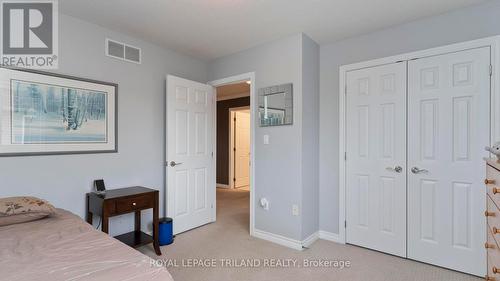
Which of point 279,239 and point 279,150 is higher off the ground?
point 279,150

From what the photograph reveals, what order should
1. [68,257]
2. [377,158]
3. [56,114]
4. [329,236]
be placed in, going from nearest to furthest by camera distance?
[68,257], [56,114], [377,158], [329,236]

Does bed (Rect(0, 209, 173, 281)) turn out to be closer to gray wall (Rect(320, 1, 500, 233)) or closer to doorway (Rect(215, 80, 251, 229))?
gray wall (Rect(320, 1, 500, 233))

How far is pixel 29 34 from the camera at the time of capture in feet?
7.50

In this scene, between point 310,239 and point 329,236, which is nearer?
point 310,239

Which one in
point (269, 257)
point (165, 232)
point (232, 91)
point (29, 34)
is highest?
point (232, 91)

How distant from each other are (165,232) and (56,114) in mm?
1615

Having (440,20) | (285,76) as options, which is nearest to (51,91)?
(285,76)

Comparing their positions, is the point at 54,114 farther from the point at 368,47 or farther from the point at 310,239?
the point at 368,47

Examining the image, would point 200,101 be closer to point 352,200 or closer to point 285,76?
point 285,76

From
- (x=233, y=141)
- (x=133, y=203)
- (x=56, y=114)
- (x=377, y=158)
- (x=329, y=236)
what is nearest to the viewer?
(x=56, y=114)

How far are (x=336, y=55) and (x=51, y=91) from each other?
3004 millimetres

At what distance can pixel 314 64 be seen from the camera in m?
3.10

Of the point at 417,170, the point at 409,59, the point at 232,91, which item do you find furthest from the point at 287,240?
the point at 232,91

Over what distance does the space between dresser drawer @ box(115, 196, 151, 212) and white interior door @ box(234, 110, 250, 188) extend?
4.13 meters
